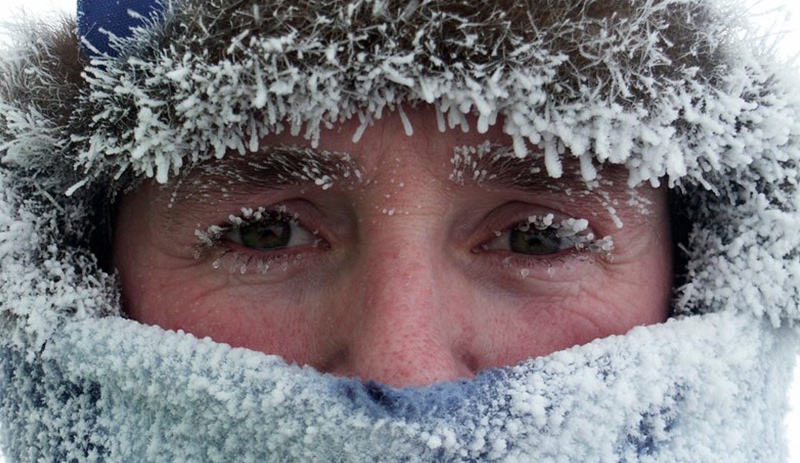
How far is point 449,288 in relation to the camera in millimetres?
1096

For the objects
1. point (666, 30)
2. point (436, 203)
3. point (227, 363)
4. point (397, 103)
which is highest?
point (666, 30)

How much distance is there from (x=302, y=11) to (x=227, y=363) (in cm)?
44

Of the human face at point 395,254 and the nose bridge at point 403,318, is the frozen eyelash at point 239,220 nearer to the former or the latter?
the human face at point 395,254

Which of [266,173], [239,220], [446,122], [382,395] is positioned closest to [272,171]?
[266,173]

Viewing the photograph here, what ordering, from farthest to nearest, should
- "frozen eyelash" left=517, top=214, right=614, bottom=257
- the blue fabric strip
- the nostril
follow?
1. "frozen eyelash" left=517, top=214, right=614, bottom=257
2. the blue fabric strip
3. the nostril

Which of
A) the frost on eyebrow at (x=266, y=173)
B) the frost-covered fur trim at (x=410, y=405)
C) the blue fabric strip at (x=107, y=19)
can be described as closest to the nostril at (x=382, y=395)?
the frost-covered fur trim at (x=410, y=405)

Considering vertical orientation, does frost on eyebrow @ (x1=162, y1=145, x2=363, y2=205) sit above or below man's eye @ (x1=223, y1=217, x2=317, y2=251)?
above

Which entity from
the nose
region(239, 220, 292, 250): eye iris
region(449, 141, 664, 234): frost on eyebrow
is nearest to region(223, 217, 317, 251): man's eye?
region(239, 220, 292, 250): eye iris

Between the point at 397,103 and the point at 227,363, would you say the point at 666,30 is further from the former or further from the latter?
the point at 227,363

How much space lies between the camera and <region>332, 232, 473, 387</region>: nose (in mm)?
1003

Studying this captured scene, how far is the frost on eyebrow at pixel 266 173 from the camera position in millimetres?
1061

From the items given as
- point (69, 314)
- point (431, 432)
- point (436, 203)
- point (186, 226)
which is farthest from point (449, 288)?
point (69, 314)

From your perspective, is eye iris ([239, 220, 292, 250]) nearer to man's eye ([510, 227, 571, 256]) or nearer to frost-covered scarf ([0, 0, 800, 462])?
frost-covered scarf ([0, 0, 800, 462])

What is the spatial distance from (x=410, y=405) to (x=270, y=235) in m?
0.40
